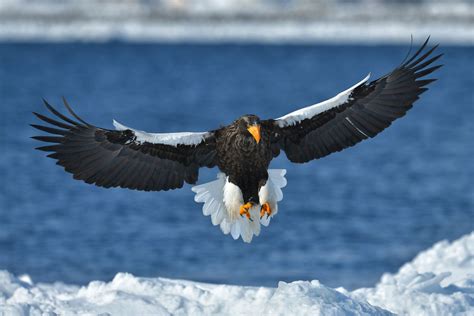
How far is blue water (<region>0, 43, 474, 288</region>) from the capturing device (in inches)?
444

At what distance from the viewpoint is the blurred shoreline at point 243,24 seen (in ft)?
240

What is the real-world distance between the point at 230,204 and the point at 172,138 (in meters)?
0.58

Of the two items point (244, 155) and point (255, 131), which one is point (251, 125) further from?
point (244, 155)

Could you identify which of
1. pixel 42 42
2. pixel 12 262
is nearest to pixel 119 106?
pixel 12 262

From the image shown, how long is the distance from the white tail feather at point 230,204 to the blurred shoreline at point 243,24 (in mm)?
64395

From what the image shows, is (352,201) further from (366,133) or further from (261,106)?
(261,106)

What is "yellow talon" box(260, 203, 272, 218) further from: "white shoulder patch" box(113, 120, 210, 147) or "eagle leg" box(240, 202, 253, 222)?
"white shoulder patch" box(113, 120, 210, 147)

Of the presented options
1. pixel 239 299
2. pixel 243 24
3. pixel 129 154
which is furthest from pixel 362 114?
pixel 243 24

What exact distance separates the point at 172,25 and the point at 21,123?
53.0 metres

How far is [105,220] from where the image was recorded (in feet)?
45.6

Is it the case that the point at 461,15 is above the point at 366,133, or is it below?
above

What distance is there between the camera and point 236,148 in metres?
6.81

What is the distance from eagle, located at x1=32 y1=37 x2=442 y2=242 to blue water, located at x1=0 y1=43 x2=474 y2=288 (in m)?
2.99

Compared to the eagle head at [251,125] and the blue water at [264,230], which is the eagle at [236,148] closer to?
the eagle head at [251,125]
